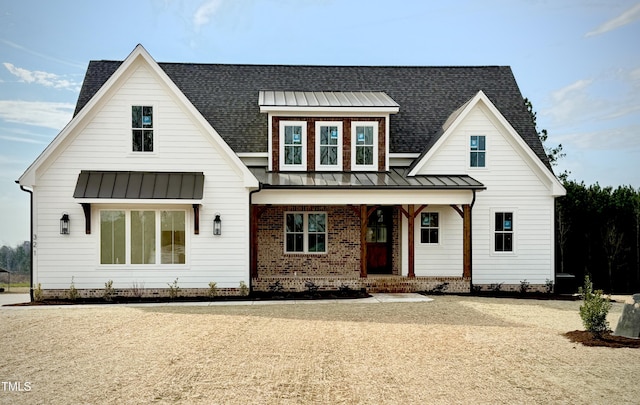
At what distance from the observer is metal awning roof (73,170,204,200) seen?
51.4 feet

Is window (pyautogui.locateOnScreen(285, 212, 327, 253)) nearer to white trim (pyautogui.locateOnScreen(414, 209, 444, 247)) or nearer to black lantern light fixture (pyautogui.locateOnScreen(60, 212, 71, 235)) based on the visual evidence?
white trim (pyautogui.locateOnScreen(414, 209, 444, 247))

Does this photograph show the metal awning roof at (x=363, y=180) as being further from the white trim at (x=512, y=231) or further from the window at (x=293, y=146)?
the white trim at (x=512, y=231)

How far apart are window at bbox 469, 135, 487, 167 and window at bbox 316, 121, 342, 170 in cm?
470

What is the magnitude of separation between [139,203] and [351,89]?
10613mm

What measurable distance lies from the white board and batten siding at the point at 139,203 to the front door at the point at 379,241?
210 inches

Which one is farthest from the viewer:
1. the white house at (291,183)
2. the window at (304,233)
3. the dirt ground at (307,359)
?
the window at (304,233)

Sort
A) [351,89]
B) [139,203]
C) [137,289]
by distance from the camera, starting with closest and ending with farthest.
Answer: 1. [139,203]
2. [137,289]
3. [351,89]

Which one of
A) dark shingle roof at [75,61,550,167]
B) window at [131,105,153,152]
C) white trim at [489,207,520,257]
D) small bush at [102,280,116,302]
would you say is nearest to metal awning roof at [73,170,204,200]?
window at [131,105,153,152]

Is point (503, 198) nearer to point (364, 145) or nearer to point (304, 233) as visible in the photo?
point (364, 145)

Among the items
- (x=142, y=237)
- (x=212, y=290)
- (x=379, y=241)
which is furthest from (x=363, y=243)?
(x=142, y=237)

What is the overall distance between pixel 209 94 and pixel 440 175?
977 cm

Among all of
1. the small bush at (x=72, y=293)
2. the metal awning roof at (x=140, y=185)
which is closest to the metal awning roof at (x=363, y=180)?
the metal awning roof at (x=140, y=185)

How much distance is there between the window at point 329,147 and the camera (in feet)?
63.1

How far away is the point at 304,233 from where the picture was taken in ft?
63.4
